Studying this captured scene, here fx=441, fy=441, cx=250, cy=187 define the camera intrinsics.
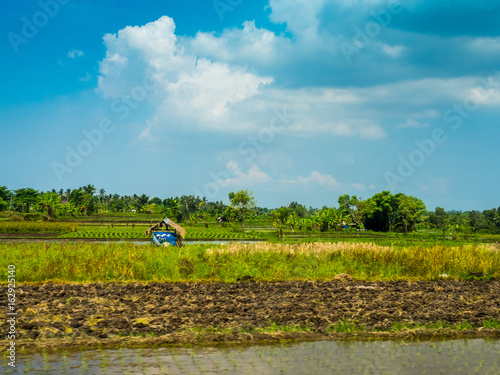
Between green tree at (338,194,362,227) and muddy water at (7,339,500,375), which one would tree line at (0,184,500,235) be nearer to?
green tree at (338,194,362,227)

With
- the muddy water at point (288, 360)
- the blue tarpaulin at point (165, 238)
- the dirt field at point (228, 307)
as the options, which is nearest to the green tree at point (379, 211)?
the blue tarpaulin at point (165, 238)

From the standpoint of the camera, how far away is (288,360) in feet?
20.9

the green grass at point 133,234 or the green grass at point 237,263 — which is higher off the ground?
the green grass at point 237,263

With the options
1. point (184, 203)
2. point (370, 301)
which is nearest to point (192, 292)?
point (370, 301)

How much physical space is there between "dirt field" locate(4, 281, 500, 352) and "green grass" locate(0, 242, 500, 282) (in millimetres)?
1401

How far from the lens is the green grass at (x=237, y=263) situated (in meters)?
13.4

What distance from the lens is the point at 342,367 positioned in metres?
6.04

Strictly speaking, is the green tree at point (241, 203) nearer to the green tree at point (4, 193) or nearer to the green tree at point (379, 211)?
the green tree at point (379, 211)

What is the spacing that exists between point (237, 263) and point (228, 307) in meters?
5.42

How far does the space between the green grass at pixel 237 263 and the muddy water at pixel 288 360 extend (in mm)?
6450

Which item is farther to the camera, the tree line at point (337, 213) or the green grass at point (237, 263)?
the tree line at point (337, 213)

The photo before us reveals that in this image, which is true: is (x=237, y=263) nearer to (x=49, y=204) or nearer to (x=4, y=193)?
(x=49, y=204)

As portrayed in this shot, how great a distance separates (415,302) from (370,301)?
104 centimetres

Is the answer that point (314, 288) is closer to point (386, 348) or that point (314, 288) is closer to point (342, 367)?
point (386, 348)
